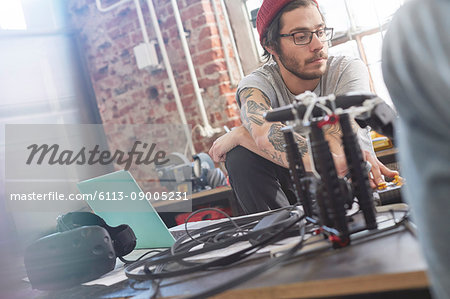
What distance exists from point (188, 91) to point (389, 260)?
9.43ft

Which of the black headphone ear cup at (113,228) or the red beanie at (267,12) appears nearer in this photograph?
the black headphone ear cup at (113,228)

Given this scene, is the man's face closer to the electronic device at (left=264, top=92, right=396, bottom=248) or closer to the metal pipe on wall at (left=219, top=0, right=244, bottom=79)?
the electronic device at (left=264, top=92, right=396, bottom=248)

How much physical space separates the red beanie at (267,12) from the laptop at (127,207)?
1.09 m

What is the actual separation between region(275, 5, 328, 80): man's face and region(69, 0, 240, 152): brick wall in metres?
1.36

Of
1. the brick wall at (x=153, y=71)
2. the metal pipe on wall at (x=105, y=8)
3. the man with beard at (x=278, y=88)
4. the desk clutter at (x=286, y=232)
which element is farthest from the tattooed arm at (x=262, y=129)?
the metal pipe on wall at (x=105, y=8)

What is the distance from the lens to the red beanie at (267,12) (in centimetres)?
194

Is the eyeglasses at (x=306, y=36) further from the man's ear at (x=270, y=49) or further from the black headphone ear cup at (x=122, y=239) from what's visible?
the black headphone ear cup at (x=122, y=239)

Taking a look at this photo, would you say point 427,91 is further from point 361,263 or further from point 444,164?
point 361,263

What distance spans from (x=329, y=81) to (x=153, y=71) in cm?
186

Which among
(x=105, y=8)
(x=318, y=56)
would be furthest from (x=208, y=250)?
(x=105, y=8)

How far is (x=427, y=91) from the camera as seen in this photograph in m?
0.41

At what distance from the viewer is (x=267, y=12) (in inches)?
78.6

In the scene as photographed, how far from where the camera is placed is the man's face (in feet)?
6.10

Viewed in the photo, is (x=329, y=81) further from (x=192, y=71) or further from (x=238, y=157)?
(x=192, y=71)
